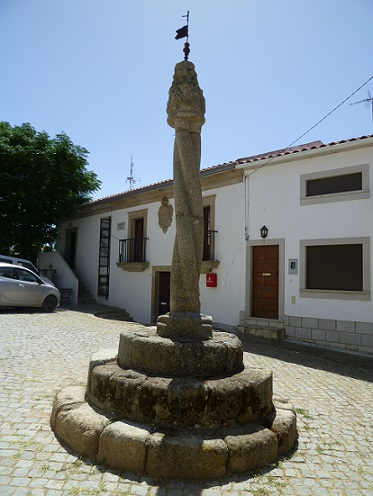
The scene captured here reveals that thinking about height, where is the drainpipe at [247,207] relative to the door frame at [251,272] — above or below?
above

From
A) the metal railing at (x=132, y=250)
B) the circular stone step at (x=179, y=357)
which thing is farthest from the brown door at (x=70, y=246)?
the circular stone step at (x=179, y=357)

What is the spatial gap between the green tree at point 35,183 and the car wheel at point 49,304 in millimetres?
4135

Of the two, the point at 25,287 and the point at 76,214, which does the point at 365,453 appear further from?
the point at 76,214

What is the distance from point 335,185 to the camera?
26.5 feet

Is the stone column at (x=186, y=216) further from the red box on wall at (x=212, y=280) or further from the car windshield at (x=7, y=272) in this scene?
the car windshield at (x=7, y=272)

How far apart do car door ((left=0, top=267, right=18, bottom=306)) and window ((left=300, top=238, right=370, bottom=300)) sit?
26.0 feet

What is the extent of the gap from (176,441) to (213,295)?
742 centimetres

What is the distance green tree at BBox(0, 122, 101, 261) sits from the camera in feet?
45.0

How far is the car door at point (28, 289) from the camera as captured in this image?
34.1 ft

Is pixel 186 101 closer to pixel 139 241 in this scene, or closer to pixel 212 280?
pixel 212 280

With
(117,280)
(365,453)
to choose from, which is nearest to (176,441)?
(365,453)

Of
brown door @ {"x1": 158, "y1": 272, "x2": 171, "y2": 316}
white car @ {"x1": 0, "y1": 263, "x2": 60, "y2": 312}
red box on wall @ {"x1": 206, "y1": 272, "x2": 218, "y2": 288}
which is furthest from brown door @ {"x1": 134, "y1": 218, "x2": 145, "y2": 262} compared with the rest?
red box on wall @ {"x1": 206, "y1": 272, "x2": 218, "y2": 288}

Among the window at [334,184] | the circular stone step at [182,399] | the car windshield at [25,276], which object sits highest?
the window at [334,184]

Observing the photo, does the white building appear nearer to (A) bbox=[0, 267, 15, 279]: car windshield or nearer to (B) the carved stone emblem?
(B) the carved stone emblem
